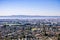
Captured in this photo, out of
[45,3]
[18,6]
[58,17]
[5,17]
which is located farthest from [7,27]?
[58,17]

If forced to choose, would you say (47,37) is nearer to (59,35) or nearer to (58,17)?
(59,35)

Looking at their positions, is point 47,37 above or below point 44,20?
below

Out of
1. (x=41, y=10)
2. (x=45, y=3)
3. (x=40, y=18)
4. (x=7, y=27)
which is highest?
(x=45, y=3)

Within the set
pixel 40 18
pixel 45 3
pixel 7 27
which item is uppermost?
pixel 45 3

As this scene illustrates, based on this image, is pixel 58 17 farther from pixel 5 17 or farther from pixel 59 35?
pixel 5 17

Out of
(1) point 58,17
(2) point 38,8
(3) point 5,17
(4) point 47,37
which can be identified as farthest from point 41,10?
(3) point 5,17

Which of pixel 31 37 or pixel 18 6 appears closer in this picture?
pixel 31 37

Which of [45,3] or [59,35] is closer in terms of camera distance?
[59,35]

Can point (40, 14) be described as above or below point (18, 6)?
below
